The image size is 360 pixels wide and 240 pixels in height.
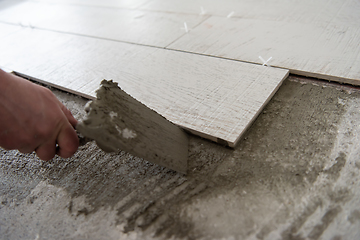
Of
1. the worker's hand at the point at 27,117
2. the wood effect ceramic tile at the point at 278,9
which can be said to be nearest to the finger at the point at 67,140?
the worker's hand at the point at 27,117

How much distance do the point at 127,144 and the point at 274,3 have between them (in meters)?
2.36

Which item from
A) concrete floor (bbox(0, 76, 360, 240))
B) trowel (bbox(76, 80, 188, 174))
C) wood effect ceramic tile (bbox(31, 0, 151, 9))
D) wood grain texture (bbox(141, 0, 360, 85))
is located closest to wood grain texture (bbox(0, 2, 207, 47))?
wood effect ceramic tile (bbox(31, 0, 151, 9))

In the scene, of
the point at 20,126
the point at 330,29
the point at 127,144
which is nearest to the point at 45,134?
the point at 20,126

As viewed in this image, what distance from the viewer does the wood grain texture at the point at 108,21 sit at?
2.59 metres

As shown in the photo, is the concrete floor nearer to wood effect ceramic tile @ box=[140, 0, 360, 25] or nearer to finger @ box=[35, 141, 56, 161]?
finger @ box=[35, 141, 56, 161]

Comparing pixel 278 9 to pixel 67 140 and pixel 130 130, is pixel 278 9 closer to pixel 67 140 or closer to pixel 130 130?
pixel 130 130

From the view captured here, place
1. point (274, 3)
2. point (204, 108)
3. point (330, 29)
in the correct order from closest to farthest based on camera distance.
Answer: point (204, 108), point (330, 29), point (274, 3)

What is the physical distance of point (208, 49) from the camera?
7.28ft

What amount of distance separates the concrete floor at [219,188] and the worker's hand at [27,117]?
292 mm

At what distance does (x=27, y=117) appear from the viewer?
3.99ft

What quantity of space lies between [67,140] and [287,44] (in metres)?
1.70

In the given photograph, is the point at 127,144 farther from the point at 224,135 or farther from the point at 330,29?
the point at 330,29

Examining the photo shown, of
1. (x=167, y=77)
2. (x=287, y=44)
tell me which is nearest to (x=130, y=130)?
(x=167, y=77)

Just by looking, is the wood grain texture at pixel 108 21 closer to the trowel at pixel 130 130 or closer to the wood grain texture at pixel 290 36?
the wood grain texture at pixel 290 36
